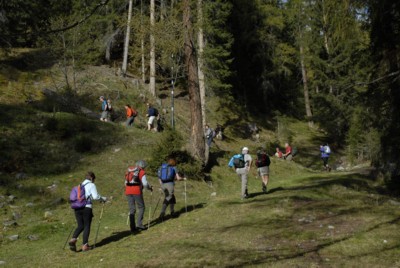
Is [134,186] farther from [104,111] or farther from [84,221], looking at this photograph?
[104,111]

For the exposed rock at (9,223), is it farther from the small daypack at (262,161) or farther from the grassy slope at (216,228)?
the small daypack at (262,161)

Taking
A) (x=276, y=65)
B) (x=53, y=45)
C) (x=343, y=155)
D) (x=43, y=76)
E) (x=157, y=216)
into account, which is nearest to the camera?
(x=157, y=216)

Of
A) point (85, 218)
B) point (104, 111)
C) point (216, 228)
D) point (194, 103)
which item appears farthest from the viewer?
point (104, 111)

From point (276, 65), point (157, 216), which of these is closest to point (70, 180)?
point (157, 216)

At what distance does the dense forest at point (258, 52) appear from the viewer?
46.2ft

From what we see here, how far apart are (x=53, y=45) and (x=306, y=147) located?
2484cm

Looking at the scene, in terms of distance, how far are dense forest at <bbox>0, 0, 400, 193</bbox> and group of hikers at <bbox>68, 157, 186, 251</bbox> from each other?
148 inches

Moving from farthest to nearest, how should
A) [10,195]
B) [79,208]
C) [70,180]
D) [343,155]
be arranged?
[343,155]
[70,180]
[10,195]
[79,208]

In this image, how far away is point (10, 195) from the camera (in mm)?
14562

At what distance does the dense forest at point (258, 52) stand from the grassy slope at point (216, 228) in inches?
136

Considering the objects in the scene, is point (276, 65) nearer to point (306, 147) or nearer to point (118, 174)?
point (306, 147)

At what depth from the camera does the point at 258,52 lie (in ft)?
149

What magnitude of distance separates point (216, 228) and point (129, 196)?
8.34 feet

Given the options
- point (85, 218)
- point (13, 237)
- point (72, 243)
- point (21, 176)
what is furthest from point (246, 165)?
point (21, 176)
